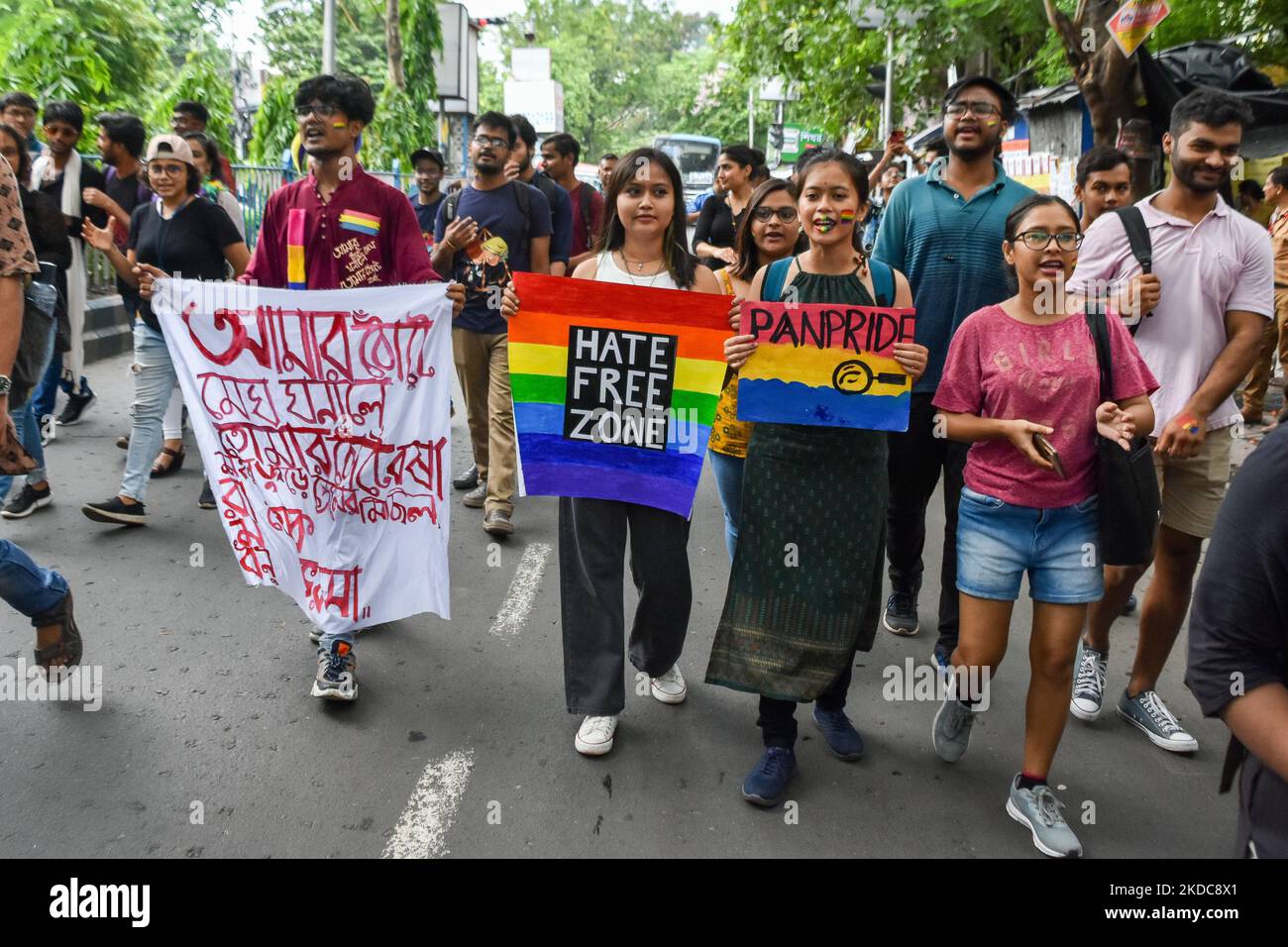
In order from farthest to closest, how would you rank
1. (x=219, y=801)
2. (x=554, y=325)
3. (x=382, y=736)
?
(x=382, y=736)
(x=554, y=325)
(x=219, y=801)

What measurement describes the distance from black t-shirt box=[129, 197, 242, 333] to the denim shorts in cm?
456

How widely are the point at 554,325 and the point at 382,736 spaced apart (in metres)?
1.56

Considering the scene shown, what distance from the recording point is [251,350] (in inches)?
159

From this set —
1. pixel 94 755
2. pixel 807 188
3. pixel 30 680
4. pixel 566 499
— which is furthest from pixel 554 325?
pixel 30 680

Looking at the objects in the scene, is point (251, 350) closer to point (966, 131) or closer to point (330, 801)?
point (330, 801)

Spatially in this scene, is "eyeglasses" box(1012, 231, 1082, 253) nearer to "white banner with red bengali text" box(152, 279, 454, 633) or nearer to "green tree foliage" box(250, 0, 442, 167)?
"white banner with red bengali text" box(152, 279, 454, 633)

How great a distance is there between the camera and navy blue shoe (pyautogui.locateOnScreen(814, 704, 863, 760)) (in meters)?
3.63

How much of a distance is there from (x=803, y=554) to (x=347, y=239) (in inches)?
89.0

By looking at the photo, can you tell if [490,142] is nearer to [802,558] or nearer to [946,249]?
[946,249]

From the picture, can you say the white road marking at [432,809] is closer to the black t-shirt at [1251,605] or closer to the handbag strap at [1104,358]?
the black t-shirt at [1251,605]

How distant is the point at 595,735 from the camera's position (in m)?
3.61

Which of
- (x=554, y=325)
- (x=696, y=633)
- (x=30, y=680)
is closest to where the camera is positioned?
(x=554, y=325)

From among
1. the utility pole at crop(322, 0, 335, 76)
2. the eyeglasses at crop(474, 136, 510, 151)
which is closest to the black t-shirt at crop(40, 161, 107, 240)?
the eyeglasses at crop(474, 136, 510, 151)

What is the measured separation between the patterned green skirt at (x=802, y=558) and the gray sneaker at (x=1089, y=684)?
44.2 inches
